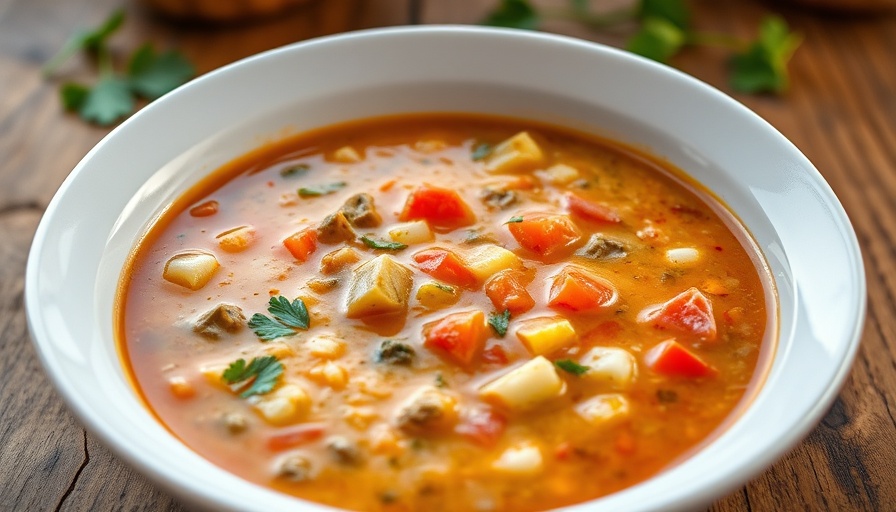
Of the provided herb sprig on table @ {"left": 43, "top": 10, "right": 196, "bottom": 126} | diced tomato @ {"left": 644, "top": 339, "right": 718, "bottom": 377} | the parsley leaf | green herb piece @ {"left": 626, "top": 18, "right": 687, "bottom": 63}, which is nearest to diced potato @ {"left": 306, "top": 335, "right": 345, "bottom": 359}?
the parsley leaf

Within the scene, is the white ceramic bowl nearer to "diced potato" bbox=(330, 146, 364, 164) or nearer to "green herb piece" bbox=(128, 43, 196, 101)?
"diced potato" bbox=(330, 146, 364, 164)

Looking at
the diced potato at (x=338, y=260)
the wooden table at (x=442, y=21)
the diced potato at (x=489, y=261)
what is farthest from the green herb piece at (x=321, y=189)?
the wooden table at (x=442, y=21)

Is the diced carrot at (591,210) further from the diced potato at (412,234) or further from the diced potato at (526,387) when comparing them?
the diced potato at (526,387)

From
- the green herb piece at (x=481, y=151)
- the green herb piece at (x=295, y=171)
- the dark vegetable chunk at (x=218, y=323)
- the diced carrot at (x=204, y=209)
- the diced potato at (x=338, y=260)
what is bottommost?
the diced carrot at (x=204, y=209)

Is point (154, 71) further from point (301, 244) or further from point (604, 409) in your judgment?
point (604, 409)

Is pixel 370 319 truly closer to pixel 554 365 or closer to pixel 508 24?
pixel 554 365

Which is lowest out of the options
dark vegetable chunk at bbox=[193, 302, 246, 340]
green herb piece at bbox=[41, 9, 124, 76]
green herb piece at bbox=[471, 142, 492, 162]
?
green herb piece at bbox=[41, 9, 124, 76]

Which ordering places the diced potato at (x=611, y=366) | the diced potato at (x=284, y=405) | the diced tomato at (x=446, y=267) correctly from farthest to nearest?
the diced tomato at (x=446, y=267) < the diced potato at (x=611, y=366) < the diced potato at (x=284, y=405)
